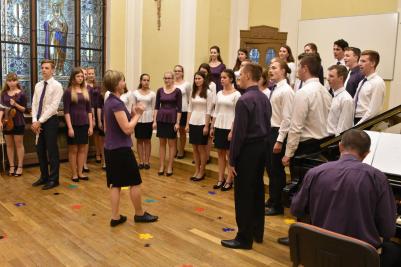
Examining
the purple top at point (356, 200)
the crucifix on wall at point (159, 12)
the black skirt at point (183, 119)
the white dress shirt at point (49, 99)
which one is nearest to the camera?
the purple top at point (356, 200)

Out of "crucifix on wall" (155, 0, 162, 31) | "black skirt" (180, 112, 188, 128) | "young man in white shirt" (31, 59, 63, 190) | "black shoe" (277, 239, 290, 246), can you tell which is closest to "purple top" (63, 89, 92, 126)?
"young man in white shirt" (31, 59, 63, 190)

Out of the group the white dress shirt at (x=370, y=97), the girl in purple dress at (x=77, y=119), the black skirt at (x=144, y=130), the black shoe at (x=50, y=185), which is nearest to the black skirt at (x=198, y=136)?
the black skirt at (x=144, y=130)

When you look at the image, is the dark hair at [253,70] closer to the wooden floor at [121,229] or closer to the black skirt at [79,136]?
the wooden floor at [121,229]

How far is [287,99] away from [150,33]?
13.9 ft

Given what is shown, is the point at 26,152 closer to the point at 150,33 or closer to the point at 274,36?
the point at 150,33

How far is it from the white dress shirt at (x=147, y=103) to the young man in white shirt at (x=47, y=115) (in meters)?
1.25

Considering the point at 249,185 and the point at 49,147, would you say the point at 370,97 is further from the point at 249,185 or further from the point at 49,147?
the point at 49,147

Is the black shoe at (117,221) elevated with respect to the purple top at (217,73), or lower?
lower

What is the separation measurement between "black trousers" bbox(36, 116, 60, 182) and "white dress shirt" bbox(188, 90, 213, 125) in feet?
5.75

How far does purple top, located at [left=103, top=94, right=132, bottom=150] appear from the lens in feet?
12.0

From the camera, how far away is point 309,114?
3.67 metres

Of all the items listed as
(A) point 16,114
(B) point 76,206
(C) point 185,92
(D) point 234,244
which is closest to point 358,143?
(D) point 234,244

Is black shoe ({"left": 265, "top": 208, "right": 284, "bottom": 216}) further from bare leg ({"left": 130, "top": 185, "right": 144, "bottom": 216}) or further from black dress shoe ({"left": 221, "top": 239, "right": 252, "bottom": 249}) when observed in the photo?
bare leg ({"left": 130, "top": 185, "right": 144, "bottom": 216})

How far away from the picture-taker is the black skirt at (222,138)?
17.3 feet
